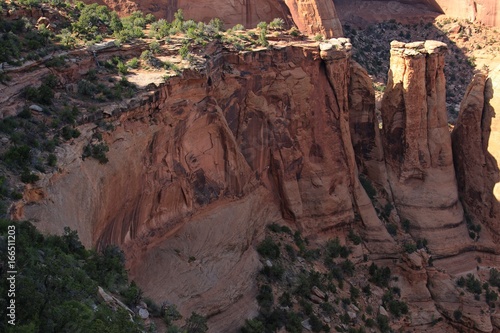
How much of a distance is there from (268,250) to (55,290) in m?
17.9

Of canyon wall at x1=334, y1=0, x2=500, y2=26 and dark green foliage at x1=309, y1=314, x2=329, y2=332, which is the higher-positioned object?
canyon wall at x1=334, y1=0, x2=500, y2=26

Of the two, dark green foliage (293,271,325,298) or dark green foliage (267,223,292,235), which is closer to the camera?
dark green foliage (293,271,325,298)

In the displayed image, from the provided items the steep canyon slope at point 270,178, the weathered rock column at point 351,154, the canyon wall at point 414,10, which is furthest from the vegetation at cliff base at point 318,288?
the canyon wall at point 414,10

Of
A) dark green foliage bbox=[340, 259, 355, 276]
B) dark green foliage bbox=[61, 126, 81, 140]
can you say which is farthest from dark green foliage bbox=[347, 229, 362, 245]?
dark green foliage bbox=[61, 126, 81, 140]

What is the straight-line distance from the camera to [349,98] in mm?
39250

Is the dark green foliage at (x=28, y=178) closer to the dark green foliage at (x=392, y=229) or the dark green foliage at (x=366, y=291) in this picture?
the dark green foliage at (x=366, y=291)

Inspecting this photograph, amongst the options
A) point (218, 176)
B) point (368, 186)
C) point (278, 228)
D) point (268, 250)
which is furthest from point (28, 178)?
point (368, 186)

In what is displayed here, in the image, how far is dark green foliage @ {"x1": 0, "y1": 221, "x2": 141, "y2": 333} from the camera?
1457 centimetres

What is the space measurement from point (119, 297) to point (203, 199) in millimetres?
12267

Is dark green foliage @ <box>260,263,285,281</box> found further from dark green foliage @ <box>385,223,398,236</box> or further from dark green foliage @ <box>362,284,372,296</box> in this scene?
dark green foliage @ <box>385,223,398,236</box>

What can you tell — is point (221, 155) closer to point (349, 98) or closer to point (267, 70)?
point (267, 70)

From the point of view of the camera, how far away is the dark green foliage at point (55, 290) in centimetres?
1457

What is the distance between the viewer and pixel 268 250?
33.2 metres

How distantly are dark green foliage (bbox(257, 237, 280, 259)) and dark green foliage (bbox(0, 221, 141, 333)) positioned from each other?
13.9 meters
